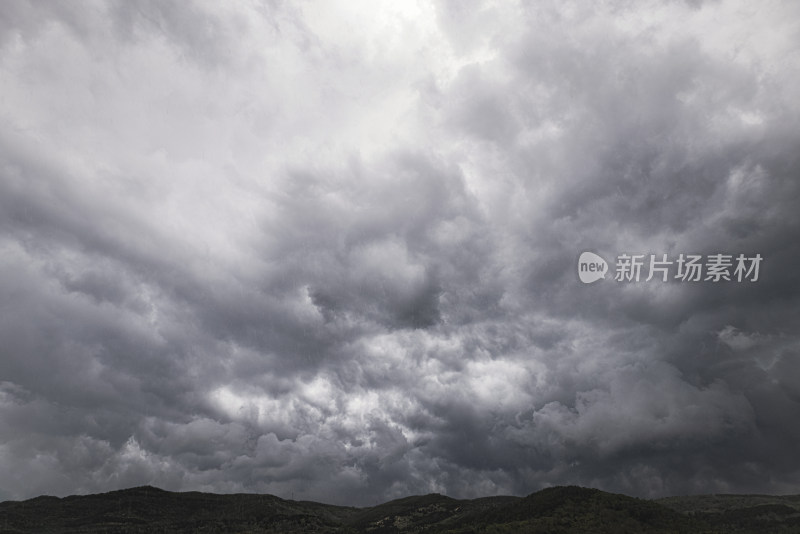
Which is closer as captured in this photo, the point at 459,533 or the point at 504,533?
the point at 504,533

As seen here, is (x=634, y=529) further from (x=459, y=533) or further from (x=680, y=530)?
(x=459, y=533)

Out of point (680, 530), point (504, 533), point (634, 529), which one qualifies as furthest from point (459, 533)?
point (680, 530)

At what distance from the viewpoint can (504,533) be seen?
6924 inches

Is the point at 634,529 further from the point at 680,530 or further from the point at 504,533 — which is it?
the point at 504,533

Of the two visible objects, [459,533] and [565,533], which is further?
[459,533]

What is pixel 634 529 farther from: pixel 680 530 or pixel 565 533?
pixel 565 533

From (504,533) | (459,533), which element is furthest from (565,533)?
(459,533)

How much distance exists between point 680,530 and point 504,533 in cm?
6536

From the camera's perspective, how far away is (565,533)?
172875mm

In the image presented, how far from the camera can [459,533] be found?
199 meters

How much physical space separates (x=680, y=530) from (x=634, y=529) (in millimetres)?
16823

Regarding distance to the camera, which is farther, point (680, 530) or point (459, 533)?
point (459, 533)

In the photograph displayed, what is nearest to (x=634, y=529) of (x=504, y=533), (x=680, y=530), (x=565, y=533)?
(x=680, y=530)

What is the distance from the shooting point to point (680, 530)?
598 ft
